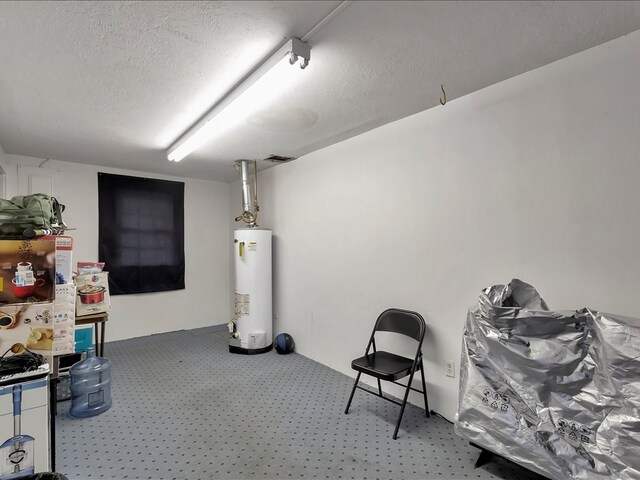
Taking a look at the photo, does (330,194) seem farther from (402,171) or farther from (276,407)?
(276,407)

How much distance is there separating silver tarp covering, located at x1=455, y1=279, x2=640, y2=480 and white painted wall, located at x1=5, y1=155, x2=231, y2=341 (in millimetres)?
4414

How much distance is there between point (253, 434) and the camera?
7.62 feet

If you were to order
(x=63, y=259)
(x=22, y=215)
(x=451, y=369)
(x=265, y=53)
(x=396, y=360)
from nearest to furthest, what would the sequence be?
(x=265, y=53) < (x=22, y=215) < (x=63, y=259) < (x=451, y=369) < (x=396, y=360)

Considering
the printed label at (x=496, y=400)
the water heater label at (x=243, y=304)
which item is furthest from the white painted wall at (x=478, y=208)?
the water heater label at (x=243, y=304)

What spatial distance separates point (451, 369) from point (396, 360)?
41 cm

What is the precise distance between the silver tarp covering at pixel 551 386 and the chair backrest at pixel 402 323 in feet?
2.02

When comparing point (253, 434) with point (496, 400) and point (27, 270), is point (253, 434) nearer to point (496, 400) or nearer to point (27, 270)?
point (496, 400)

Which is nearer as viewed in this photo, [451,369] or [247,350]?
[451,369]

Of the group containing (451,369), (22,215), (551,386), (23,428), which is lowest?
(451,369)

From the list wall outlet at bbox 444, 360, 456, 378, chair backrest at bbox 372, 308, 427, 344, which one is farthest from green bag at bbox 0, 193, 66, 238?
wall outlet at bbox 444, 360, 456, 378

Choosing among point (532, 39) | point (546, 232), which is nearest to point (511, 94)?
point (532, 39)

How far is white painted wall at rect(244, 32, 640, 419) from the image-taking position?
177 centimetres

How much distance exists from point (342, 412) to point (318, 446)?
1.58 feet

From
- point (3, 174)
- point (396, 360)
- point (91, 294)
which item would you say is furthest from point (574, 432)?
point (3, 174)
